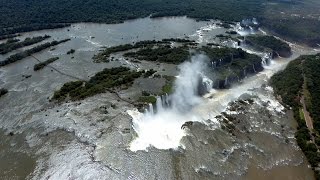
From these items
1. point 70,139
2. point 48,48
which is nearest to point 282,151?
point 70,139

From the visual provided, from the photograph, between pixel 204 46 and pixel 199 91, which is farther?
pixel 204 46

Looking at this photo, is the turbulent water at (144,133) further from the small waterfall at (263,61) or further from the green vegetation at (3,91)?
the small waterfall at (263,61)

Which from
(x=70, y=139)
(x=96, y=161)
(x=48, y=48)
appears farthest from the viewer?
(x=48, y=48)

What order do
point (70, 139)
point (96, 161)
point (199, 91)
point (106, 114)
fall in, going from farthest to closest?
1. point (199, 91)
2. point (106, 114)
3. point (70, 139)
4. point (96, 161)

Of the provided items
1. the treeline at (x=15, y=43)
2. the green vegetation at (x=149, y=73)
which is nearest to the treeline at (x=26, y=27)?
the treeline at (x=15, y=43)

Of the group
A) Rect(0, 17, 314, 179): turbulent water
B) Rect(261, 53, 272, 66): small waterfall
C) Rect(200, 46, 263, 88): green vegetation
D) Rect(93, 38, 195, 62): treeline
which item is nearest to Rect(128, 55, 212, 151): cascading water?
Rect(0, 17, 314, 179): turbulent water

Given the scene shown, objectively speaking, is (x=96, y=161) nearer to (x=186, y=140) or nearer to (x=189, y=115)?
(x=186, y=140)

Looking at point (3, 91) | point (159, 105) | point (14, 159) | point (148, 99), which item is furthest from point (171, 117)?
point (3, 91)

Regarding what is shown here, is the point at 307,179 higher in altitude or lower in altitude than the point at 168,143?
lower
